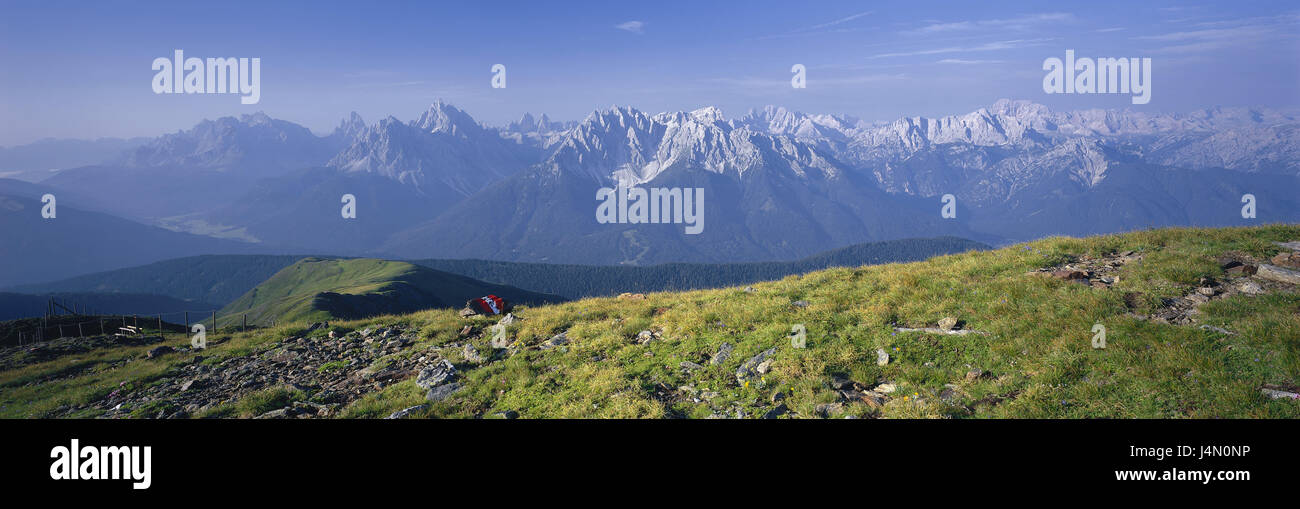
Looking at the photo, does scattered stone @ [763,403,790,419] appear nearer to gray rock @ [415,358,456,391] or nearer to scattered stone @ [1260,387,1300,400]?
scattered stone @ [1260,387,1300,400]

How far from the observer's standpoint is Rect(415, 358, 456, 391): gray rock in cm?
1606

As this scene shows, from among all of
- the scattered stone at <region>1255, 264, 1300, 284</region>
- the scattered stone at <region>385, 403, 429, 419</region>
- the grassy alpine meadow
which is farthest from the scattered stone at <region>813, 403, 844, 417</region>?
the scattered stone at <region>1255, 264, 1300, 284</region>

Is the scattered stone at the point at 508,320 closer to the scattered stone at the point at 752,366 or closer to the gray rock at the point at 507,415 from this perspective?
the gray rock at the point at 507,415

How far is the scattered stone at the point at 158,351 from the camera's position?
993 inches

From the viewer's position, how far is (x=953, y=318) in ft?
48.3

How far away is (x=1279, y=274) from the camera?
13.8 metres

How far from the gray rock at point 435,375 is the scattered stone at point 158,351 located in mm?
17977

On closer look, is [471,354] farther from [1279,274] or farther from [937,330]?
[1279,274]

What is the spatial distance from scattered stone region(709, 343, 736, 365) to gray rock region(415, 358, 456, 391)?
817 cm

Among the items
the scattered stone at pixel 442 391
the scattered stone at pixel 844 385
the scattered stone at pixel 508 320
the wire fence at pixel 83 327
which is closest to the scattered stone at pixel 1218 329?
the scattered stone at pixel 844 385

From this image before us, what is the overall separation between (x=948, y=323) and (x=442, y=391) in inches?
571
